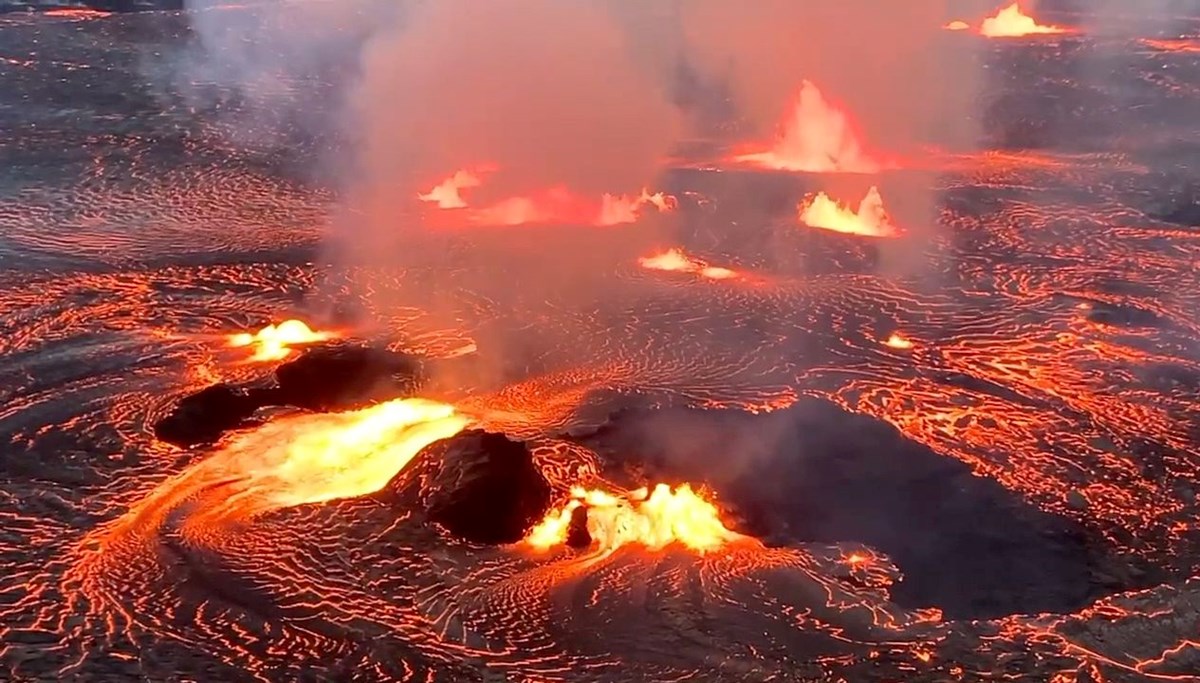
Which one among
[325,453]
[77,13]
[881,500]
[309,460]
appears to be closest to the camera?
[881,500]

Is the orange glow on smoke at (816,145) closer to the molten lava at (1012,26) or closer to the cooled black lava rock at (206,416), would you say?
the cooled black lava rock at (206,416)

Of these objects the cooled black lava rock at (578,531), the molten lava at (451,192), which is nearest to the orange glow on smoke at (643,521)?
the cooled black lava rock at (578,531)

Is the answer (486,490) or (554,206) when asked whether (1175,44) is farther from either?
(486,490)

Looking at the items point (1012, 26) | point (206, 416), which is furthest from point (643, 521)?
point (1012, 26)

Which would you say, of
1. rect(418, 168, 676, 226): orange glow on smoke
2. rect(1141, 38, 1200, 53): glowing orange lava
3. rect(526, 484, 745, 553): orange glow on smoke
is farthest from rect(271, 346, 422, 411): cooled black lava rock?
rect(1141, 38, 1200, 53): glowing orange lava

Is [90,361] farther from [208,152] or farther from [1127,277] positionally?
[1127,277]

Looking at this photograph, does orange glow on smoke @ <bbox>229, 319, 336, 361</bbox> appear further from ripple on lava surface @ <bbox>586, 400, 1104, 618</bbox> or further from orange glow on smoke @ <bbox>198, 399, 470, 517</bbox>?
ripple on lava surface @ <bbox>586, 400, 1104, 618</bbox>
